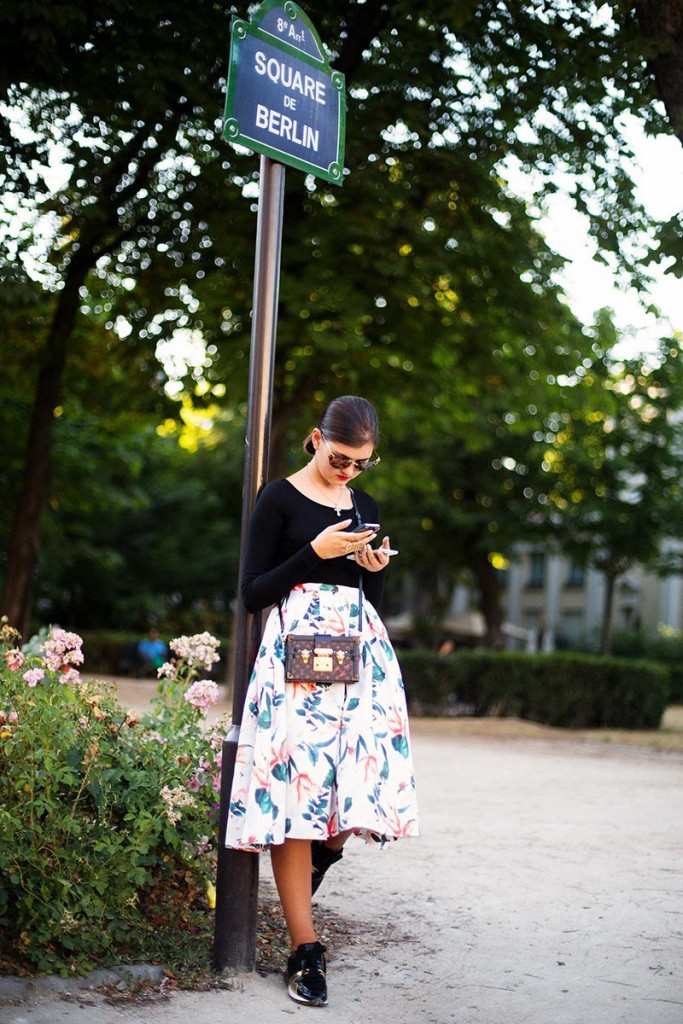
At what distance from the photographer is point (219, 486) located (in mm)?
43438

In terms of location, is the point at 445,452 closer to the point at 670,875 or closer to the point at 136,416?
the point at 136,416

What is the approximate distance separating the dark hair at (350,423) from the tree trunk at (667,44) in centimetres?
199

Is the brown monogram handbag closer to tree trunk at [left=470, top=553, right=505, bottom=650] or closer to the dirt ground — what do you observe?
the dirt ground

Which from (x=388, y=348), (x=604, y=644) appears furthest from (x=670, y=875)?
(x=604, y=644)

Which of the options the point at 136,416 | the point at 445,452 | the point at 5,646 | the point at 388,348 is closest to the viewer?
the point at 5,646

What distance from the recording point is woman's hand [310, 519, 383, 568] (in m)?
3.75

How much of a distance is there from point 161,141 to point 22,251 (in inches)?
60.1

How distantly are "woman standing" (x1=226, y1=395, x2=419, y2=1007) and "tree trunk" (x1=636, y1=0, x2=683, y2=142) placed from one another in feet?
6.84

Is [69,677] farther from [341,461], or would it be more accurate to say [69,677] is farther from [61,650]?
[341,461]

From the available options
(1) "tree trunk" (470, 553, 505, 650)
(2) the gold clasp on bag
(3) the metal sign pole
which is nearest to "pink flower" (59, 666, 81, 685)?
(3) the metal sign pole

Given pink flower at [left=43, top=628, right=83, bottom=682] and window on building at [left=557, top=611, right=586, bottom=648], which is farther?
window on building at [left=557, top=611, right=586, bottom=648]

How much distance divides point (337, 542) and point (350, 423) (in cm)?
48

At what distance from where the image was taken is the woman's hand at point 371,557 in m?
3.86

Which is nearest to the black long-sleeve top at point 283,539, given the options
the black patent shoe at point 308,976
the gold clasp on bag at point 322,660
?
the gold clasp on bag at point 322,660
